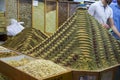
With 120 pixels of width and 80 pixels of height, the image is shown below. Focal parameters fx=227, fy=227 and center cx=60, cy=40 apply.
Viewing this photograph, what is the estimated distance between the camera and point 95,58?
0.89 meters

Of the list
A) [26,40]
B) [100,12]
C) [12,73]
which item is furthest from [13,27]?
[12,73]

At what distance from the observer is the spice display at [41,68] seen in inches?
31.1

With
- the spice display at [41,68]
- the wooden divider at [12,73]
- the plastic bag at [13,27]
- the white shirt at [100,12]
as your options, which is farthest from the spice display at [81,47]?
the plastic bag at [13,27]

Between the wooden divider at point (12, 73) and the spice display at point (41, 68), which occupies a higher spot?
the spice display at point (41, 68)

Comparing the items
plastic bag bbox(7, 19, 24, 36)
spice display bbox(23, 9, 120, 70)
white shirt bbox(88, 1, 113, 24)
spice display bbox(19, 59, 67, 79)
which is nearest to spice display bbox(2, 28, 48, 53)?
spice display bbox(23, 9, 120, 70)

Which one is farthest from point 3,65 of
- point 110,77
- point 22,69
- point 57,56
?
point 110,77

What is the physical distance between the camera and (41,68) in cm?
84

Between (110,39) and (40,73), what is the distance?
0.39m

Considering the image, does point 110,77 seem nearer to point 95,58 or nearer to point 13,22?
point 95,58

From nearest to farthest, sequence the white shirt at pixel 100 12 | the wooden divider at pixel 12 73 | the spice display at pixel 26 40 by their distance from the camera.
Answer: the wooden divider at pixel 12 73, the spice display at pixel 26 40, the white shirt at pixel 100 12

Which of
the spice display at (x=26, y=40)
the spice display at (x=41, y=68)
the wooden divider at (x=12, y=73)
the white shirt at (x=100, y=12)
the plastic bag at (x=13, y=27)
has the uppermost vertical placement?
the white shirt at (x=100, y=12)

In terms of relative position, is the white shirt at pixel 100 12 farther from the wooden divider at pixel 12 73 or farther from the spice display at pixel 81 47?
the wooden divider at pixel 12 73

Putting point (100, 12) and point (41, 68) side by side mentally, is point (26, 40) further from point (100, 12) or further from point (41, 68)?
point (100, 12)

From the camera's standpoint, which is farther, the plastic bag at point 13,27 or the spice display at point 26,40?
the plastic bag at point 13,27
